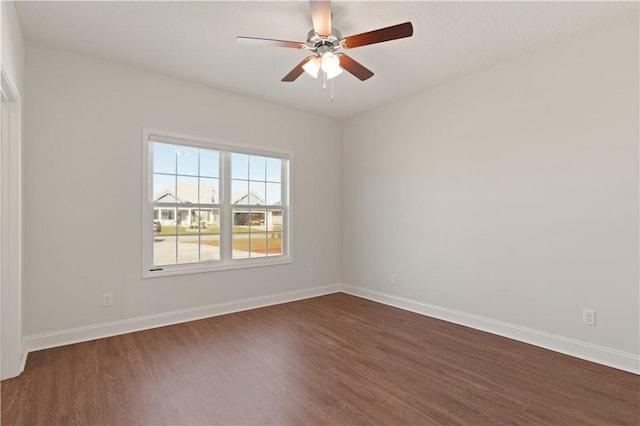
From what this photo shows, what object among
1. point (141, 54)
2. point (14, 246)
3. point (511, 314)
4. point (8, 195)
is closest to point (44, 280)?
point (14, 246)

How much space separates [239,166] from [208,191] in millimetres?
540

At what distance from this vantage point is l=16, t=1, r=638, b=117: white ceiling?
2.56 metres

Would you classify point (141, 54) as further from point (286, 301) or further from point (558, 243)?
point (558, 243)

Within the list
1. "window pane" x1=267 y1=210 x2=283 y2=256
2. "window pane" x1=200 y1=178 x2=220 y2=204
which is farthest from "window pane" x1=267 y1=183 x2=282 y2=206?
"window pane" x1=200 y1=178 x2=220 y2=204

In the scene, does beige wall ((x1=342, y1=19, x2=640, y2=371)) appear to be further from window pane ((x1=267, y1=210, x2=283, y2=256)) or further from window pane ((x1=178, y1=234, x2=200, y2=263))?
window pane ((x1=178, y1=234, x2=200, y2=263))

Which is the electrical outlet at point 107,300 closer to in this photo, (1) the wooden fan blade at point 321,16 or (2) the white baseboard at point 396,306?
(2) the white baseboard at point 396,306

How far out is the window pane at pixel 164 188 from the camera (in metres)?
3.78

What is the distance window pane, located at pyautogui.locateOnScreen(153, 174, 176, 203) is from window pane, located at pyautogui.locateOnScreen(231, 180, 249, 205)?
0.74 metres

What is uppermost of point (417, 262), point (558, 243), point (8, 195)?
point (8, 195)

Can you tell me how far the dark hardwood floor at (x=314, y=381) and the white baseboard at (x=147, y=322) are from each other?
0.38 feet

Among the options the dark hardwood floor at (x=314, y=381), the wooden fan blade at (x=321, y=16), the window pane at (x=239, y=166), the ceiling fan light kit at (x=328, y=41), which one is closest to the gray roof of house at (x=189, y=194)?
the window pane at (x=239, y=166)

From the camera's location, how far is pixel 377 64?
3.48 m

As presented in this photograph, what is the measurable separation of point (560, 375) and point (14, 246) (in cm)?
421

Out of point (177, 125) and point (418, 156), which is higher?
point (177, 125)
